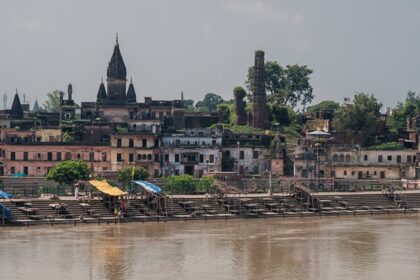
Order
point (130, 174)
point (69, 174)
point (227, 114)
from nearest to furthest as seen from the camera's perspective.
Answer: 1. point (69, 174)
2. point (130, 174)
3. point (227, 114)

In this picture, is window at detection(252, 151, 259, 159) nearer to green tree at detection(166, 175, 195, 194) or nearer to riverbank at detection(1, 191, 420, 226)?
green tree at detection(166, 175, 195, 194)

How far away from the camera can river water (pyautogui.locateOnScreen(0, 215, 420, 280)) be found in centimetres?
5162

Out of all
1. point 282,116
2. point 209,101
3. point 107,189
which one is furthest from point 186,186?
point 209,101

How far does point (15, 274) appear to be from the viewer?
165ft

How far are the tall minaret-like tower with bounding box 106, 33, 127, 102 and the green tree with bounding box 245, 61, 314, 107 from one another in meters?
26.7

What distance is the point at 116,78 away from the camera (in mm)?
118938

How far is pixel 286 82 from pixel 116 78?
31882mm

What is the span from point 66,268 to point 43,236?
34.6 ft

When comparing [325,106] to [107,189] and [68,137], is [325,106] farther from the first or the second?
[107,189]

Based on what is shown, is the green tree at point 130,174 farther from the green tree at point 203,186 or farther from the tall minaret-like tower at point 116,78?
the tall minaret-like tower at point 116,78

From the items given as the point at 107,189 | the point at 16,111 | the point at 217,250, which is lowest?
the point at 217,250

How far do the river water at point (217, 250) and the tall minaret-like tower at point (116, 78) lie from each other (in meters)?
48.7

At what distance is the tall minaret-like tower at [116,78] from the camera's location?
118938mm

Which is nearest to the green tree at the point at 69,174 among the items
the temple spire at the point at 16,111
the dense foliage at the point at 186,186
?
the dense foliage at the point at 186,186
